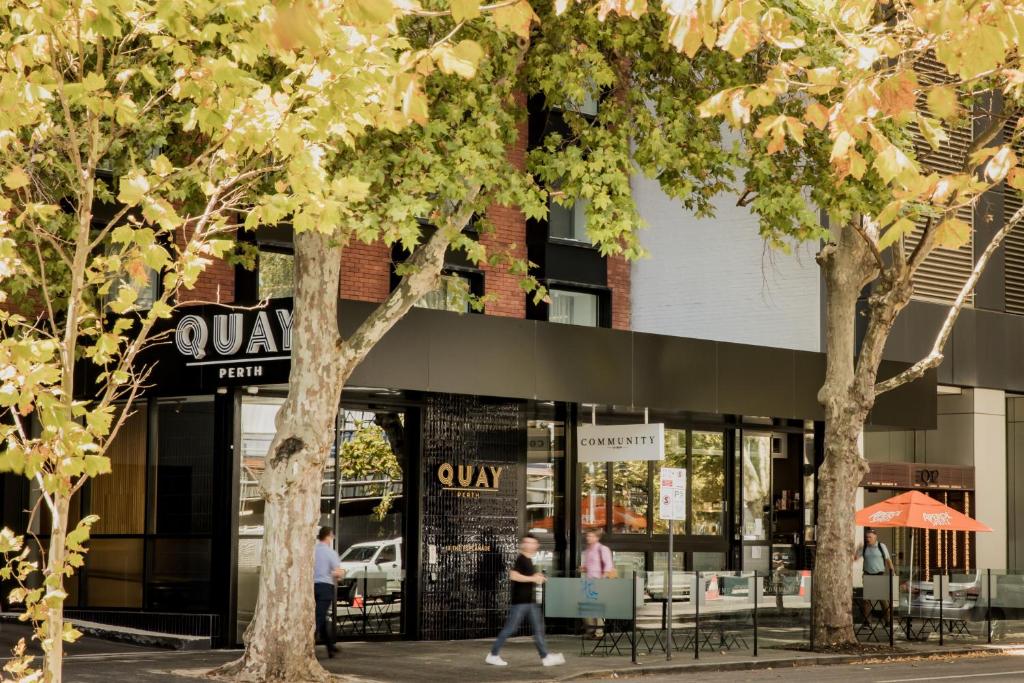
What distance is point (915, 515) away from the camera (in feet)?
79.7

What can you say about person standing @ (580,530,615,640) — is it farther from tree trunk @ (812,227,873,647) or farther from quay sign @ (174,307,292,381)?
quay sign @ (174,307,292,381)

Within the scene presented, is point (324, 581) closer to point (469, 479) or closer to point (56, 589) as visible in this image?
point (469, 479)

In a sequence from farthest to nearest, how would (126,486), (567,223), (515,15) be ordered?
(567,223)
(126,486)
(515,15)

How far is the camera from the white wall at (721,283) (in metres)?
27.3

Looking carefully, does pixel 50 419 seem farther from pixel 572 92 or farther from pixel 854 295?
pixel 854 295

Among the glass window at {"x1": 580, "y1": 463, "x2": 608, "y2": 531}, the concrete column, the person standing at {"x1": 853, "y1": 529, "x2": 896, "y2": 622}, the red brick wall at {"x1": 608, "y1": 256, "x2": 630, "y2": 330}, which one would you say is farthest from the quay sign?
the concrete column

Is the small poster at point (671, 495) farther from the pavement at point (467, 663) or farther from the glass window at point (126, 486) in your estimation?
the glass window at point (126, 486)

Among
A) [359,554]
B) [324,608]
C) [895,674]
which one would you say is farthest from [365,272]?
[895,674]

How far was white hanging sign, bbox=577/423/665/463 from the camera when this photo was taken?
67.8ft

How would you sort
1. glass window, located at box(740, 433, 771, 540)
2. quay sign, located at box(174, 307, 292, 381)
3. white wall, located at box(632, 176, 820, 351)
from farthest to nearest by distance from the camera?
white wall, located at box(632, 176, 820, 351)
glass window, located at box(740, 433, 771, 540)
quay sign, located at box(174, 307, 292, 381)

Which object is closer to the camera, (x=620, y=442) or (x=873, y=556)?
(x=620, y=442)

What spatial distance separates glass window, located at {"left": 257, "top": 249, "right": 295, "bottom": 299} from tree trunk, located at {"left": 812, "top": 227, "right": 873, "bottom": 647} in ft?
26.2

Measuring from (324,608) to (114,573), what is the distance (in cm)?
422

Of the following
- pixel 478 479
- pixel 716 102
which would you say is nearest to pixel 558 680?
pixel 478 479
